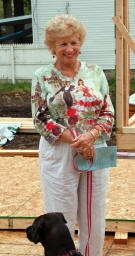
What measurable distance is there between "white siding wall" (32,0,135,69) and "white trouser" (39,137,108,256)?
14686 millimetres

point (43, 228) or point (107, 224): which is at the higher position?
point (43, 228)

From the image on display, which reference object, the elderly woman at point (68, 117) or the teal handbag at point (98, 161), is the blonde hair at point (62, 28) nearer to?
the elderly woman at point (68, 117)

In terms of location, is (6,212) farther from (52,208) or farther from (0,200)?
(52,208)

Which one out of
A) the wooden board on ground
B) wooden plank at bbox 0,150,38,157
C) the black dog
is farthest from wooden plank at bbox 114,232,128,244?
wooden plank at bbox 0,150,38,157

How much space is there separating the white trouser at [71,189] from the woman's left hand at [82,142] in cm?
10

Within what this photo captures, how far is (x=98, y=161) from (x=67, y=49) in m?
0.76

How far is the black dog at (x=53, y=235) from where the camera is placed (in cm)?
284

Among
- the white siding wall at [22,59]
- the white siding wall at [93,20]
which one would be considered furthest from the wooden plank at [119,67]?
the white siding wall at [93,20]

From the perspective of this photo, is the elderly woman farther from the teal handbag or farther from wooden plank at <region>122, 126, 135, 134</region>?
wooden plank at <region>122, 126, 135, 134</region>

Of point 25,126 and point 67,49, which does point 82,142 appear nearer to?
point 67,49

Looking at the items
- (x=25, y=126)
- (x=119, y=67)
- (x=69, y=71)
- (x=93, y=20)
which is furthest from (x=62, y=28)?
(x=93, y=20)

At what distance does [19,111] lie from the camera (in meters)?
12.5

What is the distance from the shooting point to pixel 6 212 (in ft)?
15.8

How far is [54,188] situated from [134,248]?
152 centimetres
